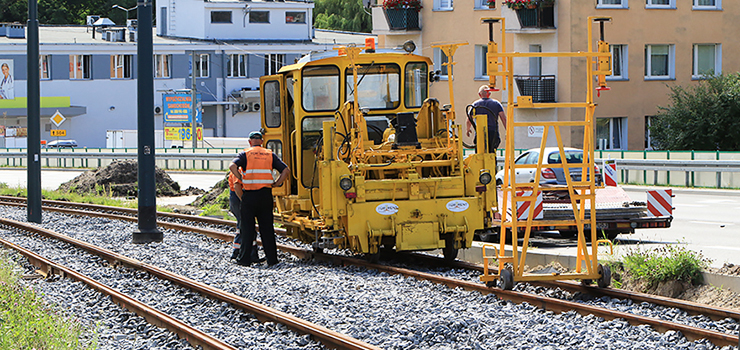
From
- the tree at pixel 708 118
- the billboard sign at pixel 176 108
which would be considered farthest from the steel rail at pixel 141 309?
the billboard sign at pixel 176 108

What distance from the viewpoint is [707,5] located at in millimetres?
36344

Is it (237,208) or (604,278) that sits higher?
→ (237,208)

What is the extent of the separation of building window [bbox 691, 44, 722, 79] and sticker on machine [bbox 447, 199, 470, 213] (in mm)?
27522

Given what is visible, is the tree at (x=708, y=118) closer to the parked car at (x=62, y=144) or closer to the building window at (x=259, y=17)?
the building window at (x=259, y=17)

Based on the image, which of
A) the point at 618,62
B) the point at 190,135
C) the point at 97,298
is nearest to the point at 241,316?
the point at 97,298

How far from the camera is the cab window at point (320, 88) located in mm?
12703

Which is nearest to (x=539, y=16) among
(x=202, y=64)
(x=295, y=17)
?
(x=202, y=64)

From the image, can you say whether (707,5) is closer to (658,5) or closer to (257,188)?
(658,5)

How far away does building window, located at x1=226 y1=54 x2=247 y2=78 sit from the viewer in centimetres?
6488

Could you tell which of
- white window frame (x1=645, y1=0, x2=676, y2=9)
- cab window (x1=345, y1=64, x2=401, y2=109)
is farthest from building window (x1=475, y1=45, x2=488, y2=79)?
cab window (x1=345, y1=64, x2=401, y2=109)

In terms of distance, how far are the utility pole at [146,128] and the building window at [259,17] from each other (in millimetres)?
50495

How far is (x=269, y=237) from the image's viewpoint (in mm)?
12516

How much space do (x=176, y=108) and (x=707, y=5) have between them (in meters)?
31.3

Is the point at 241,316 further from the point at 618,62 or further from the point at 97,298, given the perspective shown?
the point at 618,62
